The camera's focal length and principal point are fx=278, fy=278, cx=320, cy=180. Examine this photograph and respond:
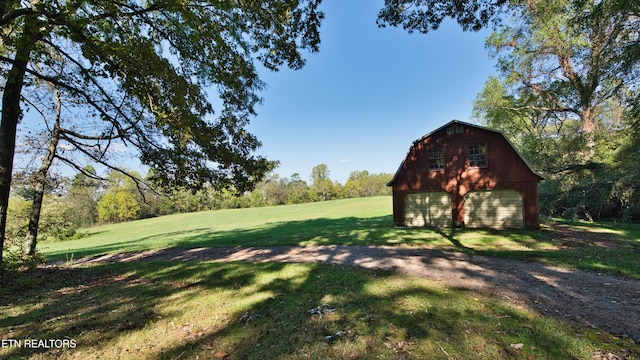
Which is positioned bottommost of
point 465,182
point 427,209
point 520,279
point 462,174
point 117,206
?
point 520,279

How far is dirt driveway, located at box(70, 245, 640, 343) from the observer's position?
456 centimetres

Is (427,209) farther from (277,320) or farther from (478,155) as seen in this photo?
(277,320)

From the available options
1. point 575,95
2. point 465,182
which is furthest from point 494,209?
point 575,95

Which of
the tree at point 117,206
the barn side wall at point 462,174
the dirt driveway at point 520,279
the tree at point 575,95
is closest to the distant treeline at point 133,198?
the tree at point 117,206

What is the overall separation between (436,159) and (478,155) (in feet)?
7.42

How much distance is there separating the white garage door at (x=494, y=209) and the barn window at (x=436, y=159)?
2.36 meters

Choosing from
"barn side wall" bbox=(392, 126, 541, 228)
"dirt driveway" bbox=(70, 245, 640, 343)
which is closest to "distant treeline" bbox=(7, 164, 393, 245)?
"dirt driveway" bbox=(70, 245, 640, 343)

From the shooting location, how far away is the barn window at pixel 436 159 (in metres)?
17.0

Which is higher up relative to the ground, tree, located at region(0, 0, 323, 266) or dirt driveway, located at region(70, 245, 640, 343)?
tree, located at region(0, 0, 323, 266)

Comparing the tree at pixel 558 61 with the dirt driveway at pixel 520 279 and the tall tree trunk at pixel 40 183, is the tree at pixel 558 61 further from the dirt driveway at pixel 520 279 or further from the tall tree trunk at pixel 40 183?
the tall tree trunk at pixel 40 183

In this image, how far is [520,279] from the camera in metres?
6.45

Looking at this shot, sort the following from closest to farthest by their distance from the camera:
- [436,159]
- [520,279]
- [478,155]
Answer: [520,279] < [478,155] < [436,159]

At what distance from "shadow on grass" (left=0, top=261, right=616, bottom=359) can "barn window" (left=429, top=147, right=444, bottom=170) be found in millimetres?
12115

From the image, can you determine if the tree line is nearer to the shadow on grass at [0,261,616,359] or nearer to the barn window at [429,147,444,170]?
the shadow on grass at [0,261,616,359]
